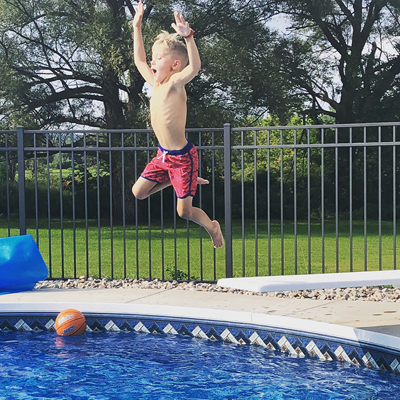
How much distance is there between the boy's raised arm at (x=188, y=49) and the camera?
156 inches

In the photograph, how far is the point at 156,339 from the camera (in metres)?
4.67

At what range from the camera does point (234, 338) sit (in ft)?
14.8

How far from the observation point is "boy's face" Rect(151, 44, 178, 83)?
14.3ft

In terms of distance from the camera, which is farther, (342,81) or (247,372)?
(342,81)

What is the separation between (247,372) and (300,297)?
1962mm

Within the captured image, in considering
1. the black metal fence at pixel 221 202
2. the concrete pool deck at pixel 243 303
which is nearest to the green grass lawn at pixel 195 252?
the black metal fence at pixel 221 202

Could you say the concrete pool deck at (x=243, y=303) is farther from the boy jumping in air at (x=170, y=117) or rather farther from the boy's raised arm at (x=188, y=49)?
the boy's raised arm at (x=188, y=49)

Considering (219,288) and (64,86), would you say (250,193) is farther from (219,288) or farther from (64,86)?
(219,288)

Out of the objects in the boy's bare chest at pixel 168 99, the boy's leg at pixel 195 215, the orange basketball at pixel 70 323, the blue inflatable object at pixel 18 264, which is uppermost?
the boy's bare chest at pixel 168 99

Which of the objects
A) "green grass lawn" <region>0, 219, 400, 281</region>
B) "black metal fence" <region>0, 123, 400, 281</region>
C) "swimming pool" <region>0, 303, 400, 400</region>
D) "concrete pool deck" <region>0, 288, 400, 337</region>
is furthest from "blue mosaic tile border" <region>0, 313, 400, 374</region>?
"black metal fence" <region>0, 123, 400, 281</region>

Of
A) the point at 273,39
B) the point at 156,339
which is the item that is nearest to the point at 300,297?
the point at 156,339

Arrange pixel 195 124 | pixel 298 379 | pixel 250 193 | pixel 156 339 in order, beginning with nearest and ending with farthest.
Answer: pixel 298 379, pixel 156 339, pixel 195 124, pixel 250 193

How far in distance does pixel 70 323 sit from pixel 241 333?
1.34 metres

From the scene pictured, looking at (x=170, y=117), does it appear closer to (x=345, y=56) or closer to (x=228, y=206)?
(x=228, y=206)
